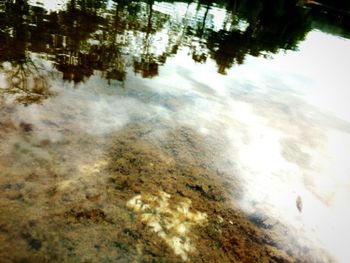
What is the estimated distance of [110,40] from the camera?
26.0 feet

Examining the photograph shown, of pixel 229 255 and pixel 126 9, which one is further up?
pixel 126 9

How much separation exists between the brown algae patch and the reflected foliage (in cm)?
264

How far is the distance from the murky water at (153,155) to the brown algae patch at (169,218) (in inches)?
0.6

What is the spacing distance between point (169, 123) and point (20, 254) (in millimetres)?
2949

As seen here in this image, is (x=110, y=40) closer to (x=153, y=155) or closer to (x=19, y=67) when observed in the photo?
(x=19, y=67)

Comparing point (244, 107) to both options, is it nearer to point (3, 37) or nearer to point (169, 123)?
point (169, 123)

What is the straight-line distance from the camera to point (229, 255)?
9.32 ft

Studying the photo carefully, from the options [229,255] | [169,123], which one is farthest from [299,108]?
[229,255]

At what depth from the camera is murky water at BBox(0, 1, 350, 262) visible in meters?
2.75

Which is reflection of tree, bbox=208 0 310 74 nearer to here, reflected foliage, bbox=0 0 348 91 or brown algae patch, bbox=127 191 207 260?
reflected foliage, bbox=0 0 348 91

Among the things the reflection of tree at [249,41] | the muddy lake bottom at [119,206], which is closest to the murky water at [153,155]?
the muddy lake bottom at [119,206]

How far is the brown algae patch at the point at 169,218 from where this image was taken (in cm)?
280

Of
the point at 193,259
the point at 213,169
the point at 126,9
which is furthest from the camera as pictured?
the point at 126,9

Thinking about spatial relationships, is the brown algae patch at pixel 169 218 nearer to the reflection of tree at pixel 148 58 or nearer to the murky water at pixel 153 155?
the murky water at pixel 153 155
